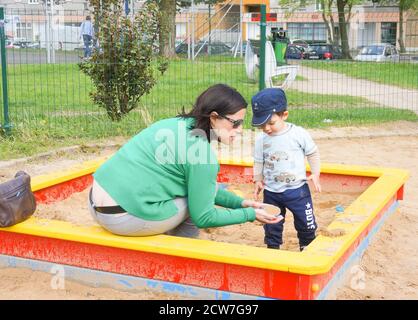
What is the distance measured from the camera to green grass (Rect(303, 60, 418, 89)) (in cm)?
1300

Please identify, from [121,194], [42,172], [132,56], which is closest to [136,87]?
[132,56]

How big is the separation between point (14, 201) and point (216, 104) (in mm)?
1364

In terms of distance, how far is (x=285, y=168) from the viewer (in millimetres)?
3914

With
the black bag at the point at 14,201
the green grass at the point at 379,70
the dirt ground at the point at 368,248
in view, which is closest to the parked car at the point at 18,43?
the dirt ground at the point at 368,248

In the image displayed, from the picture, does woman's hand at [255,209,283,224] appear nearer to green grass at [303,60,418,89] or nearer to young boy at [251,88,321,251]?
young boy at [251,88,321,251]

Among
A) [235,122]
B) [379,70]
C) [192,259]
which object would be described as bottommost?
[192,259]

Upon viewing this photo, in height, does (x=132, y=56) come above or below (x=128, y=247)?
above

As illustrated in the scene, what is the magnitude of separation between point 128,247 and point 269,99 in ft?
4.11

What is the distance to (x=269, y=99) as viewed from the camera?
3805mm

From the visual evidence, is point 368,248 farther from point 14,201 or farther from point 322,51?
point 322,51

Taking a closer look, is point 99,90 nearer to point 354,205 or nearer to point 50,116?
point 50,116

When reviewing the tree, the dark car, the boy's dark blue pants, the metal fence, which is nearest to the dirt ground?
the boy's dark blue pants

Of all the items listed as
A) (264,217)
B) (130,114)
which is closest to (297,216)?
(264,217)

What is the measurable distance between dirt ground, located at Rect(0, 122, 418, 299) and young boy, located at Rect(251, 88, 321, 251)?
0.33 m
